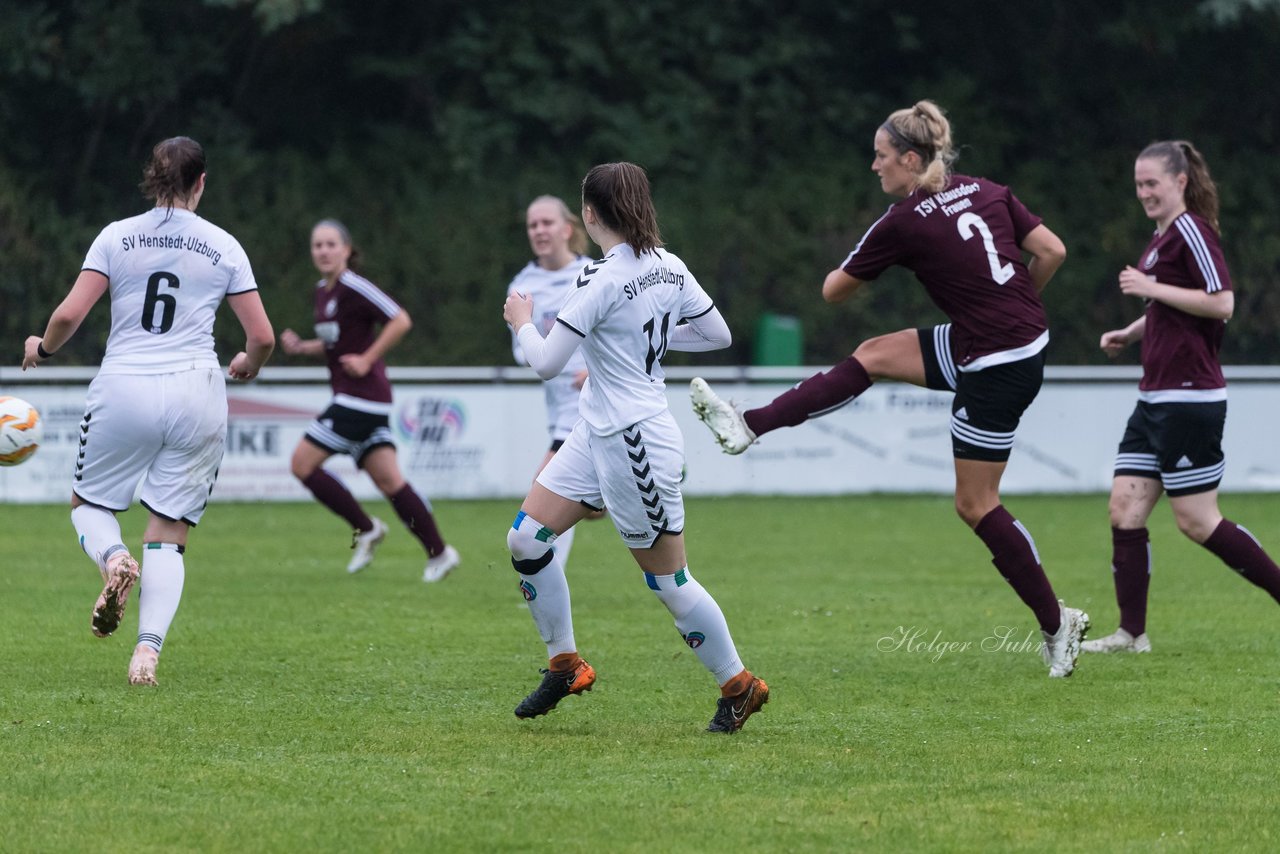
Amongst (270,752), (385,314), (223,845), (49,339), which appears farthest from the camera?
(385,314)

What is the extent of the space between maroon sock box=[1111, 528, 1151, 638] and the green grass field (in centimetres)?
22

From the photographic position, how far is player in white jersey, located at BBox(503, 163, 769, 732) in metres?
5.53

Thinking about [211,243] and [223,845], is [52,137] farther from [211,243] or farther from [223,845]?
[223,845]

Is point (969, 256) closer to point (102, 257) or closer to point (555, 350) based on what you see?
point (555, 350)

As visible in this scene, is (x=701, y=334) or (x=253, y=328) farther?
(x=253, y=328)

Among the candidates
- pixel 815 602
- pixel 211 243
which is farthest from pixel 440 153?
pixel 211 243

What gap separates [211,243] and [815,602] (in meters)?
4.20

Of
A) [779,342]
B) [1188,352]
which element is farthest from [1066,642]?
[779,342]

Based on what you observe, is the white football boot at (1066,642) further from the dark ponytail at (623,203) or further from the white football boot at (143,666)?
the white football boot at (143,666)

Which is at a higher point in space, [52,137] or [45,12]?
[45,12]

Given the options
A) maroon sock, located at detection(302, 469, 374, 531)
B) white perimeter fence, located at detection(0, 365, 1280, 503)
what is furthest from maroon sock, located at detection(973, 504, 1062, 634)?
white perimeter fence, located at detection(0, 365, 1280, 503)

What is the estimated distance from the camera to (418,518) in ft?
34.8

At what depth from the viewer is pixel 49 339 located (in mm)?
6379

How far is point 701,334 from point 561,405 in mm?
3917
